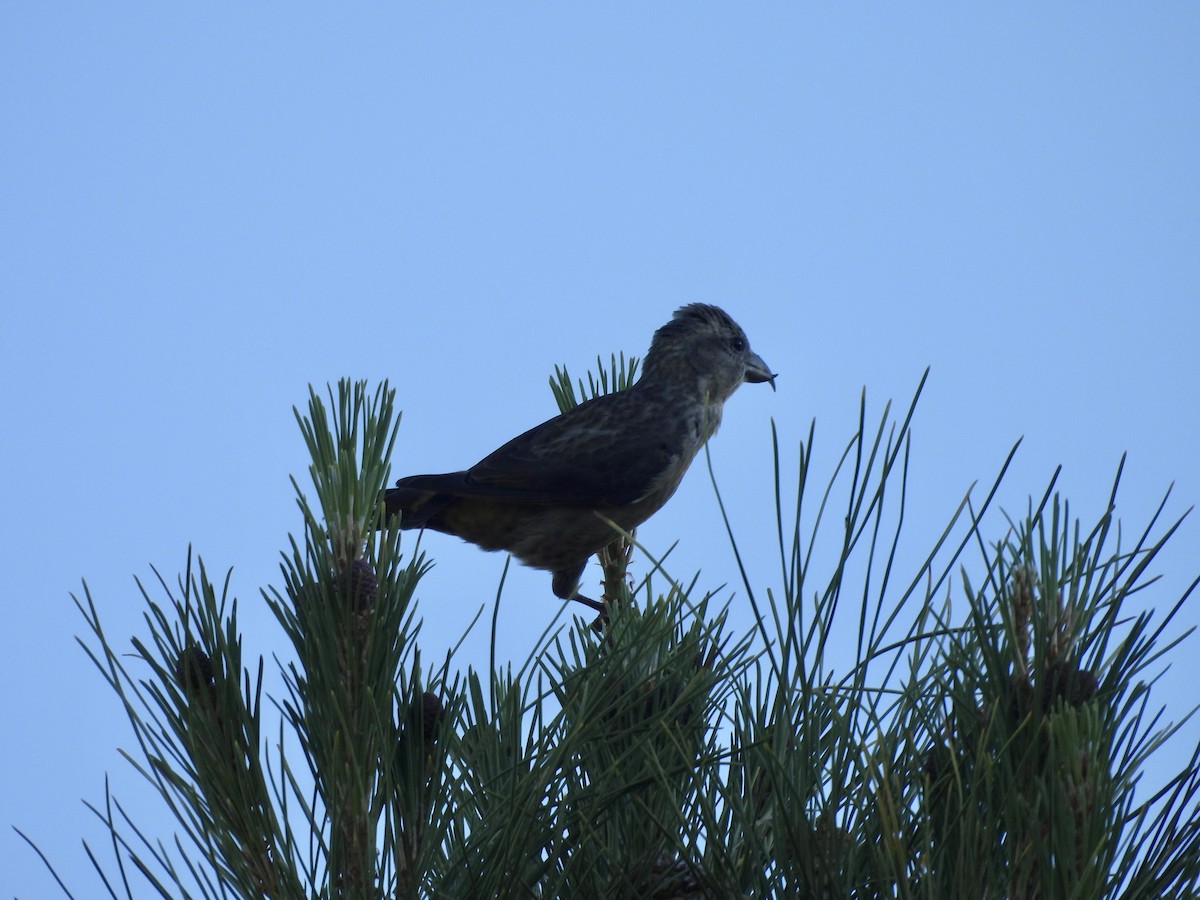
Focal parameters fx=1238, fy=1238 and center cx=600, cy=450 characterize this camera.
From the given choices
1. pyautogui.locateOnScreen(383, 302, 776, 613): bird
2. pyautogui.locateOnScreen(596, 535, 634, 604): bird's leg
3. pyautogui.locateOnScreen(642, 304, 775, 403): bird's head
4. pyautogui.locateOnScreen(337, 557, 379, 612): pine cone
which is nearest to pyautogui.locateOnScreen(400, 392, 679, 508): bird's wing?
pyautogui.locateOnScreen(383, 302, 776, 613): bird

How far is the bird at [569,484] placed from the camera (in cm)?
606

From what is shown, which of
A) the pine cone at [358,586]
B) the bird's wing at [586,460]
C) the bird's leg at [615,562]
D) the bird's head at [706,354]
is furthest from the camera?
the bird's head at [706,354]

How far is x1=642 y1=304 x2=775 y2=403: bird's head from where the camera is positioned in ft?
24.9

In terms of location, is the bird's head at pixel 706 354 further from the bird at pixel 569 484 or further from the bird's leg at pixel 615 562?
the bird's leg at pixel 615 562

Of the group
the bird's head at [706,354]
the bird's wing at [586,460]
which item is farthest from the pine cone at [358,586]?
the bird's head at [706,354]

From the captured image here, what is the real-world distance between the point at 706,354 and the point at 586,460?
1.66 m

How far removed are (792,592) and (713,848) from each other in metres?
0.43

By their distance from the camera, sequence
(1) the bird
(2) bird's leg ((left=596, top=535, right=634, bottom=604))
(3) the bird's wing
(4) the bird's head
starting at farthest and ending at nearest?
(4) the bird's head < (3) the bird's wing < (1) the bird < (2) bird's leg ((left=596, top=535, right=634, bottom=604))

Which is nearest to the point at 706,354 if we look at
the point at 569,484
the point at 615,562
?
the point at 569,484

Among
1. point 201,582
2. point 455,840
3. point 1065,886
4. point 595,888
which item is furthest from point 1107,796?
point 201,582

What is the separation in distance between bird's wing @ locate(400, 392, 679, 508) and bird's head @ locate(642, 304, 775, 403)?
944mm

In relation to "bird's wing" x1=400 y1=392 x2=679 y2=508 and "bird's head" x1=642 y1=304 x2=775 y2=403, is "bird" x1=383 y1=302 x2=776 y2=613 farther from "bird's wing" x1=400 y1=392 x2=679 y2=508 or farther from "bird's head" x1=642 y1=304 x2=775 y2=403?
"bird's head" x1=642 y1=304 x2=775 y2=403

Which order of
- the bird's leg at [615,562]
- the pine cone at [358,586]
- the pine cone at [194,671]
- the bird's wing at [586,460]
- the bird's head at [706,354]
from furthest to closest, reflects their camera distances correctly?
1. the bird's head at [706,354]
2. the bird's wing at [586,460]
3. the bird's leg at [615,562]
4. the pine cone at [358,586]
5. the pine cone at [194,671]

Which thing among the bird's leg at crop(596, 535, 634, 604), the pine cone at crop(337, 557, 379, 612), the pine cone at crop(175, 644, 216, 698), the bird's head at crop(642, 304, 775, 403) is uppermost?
the bird's head at crop(642, 304, 775, 403)
